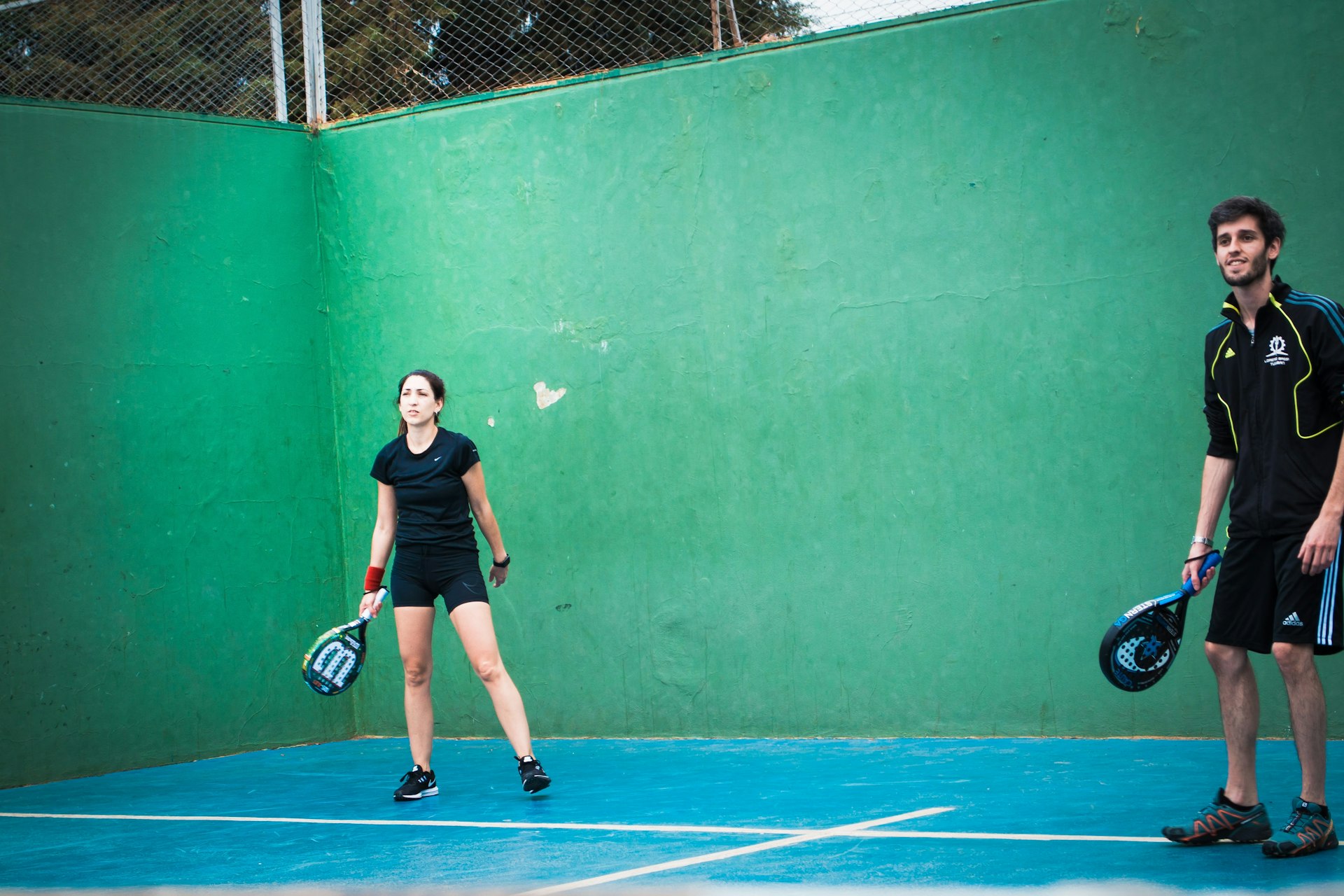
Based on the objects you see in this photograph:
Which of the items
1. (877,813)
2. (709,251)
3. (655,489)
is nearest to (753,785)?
(877,813)

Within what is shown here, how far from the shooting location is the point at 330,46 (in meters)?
8.98

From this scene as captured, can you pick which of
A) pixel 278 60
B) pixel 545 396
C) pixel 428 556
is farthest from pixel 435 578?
pixel 278 60

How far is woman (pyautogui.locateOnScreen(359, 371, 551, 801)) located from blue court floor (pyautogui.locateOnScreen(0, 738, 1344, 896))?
1.16ft

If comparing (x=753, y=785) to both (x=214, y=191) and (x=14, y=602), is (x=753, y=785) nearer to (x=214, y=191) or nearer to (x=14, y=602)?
(x=14, y=602)

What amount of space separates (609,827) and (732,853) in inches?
29.5

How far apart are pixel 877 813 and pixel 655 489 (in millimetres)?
2980

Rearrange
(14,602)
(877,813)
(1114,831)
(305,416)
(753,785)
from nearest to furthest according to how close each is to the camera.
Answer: (1114,831)
(877,813)
(753,785)
(14,602)
(305,416)

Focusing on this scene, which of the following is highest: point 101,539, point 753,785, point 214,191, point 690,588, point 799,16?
point 799,16

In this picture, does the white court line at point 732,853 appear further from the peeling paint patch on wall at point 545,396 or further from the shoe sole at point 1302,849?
the peeling paint patch on wall at point 545,396

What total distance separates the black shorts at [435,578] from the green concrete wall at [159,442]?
2328 mm

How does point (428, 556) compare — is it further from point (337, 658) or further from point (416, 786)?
point (416, 786)

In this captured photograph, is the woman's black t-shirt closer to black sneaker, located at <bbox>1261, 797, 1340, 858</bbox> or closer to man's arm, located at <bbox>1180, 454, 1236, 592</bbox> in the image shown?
man's arm, located at <bbox>1180, 454, 1236, 592</bbox>

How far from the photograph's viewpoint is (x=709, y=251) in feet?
25.1

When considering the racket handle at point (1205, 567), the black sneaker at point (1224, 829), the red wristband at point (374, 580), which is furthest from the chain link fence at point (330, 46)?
the black sneaker at point (1224, 829)
